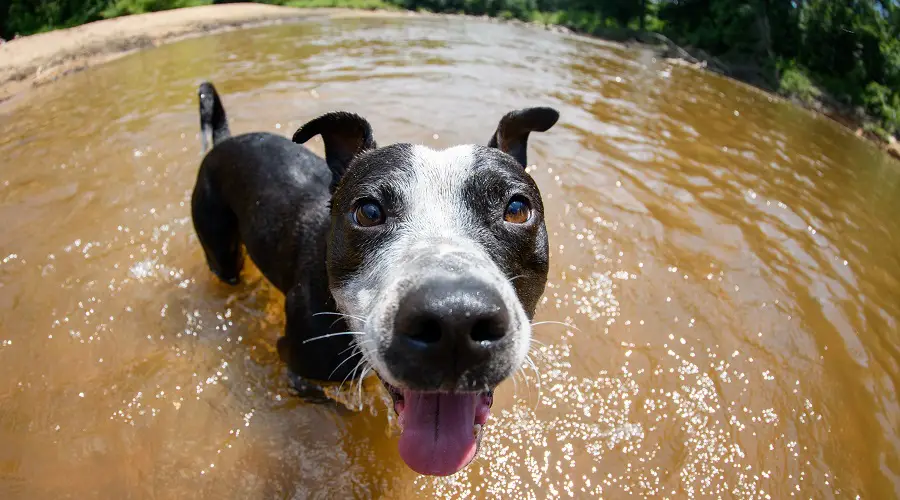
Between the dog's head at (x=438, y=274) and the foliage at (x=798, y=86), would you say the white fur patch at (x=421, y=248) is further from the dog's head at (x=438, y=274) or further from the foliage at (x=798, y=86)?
the foliage at (x=798, y=86)

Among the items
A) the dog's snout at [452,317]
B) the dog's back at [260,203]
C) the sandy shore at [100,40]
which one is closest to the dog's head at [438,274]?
the dog's snout at [452,317]

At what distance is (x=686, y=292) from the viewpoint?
5.12 m

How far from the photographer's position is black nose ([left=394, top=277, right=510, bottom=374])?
5.86 ft

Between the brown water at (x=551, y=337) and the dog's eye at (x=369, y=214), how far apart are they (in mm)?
1628

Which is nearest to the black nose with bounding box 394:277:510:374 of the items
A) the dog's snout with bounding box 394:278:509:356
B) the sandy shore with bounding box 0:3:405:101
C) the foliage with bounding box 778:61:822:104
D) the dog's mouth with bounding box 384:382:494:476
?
the dog's snout with bounding box 394:278:509:356

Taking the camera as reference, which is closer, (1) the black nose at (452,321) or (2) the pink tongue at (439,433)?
(1) the black nose at (452,321)

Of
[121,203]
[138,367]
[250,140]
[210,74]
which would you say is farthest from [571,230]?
[210,74]

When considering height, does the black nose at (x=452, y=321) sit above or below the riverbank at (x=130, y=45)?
above

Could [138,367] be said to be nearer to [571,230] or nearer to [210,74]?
[571,230]

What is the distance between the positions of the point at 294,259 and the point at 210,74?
1032 cm

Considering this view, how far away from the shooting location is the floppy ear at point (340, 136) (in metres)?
3.23

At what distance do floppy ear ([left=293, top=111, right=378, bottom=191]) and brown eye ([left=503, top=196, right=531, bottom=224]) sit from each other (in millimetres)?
1190

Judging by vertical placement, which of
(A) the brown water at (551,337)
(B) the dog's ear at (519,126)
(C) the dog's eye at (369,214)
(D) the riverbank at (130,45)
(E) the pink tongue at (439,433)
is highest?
(B) the dog's ear at (519,126)

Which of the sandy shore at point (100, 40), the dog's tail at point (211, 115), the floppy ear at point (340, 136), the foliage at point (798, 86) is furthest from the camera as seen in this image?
the foliage at point (798, 86)
